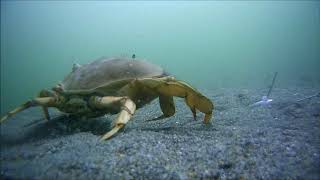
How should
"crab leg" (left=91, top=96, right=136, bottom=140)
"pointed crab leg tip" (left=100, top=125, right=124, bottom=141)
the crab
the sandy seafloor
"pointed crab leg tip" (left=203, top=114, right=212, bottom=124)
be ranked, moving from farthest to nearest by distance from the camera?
"pointed crab leg tip" (left=203, top=114, right=212, bottom=124) → the crab → "crab leg" (left=91, top=96, right=136, bottom=140) → "pointed crab leg tip" (left=100, top=125, right=124, bottom=141) → the sandy seafloor

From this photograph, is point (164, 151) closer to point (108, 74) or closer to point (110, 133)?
point (110, 133)

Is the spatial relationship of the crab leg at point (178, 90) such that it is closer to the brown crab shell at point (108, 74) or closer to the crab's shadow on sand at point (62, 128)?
the brown crab shell at point (108, 74)

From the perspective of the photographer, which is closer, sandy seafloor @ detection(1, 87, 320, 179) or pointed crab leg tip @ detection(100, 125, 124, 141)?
sandy seafloor @ detection(1, 87, 320, 179)

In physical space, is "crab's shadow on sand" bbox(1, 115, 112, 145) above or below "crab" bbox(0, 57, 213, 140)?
below

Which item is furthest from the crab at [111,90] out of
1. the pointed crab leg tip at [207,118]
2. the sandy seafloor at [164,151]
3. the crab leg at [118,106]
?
the sandy seafloor at [164,151]

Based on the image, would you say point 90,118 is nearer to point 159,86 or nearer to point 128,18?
point 159,86

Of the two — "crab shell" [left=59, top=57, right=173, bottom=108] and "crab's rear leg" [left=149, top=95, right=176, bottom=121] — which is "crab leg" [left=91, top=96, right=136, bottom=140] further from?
"crab's rear leg" [left=149, top=95, right=176, bottom=121]

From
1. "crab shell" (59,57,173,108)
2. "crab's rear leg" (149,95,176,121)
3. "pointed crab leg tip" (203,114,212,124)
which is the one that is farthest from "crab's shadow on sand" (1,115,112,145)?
"pointed crab leg tip" (203,114,212,124)
